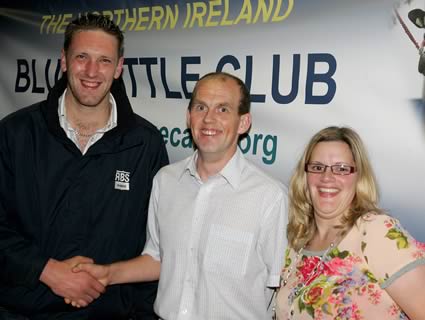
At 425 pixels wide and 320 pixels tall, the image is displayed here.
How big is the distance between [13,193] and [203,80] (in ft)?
3.02

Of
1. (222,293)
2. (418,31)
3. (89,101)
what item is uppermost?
(418,31)

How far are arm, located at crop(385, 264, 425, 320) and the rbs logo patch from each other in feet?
3.81

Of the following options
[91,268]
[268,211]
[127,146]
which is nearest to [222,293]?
[268,211]

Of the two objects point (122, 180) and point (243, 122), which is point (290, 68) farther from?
point (122, 180)

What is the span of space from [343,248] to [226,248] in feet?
1.51

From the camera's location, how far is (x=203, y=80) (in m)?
2.10

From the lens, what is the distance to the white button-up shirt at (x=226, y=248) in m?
2.00

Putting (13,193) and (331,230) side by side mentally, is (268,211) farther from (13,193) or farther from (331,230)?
(13,193)

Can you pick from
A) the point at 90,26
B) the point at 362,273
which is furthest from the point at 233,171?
the point at 90,26

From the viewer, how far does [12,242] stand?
84.3 inches

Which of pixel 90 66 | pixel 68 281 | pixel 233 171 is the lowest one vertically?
pixel 68 281

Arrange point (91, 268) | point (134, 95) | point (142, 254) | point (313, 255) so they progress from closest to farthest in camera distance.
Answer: point (313, 255), point (91, 268), point (142, 254), point (134, 95)

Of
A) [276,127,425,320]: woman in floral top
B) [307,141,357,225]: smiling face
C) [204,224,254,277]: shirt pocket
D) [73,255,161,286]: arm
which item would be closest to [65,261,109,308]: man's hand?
[73,255,161,286]: arm

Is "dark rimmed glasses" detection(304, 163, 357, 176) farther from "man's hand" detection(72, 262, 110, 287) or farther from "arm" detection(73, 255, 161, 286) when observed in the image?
"man's hand" detection(72, 262, 110, 287)
